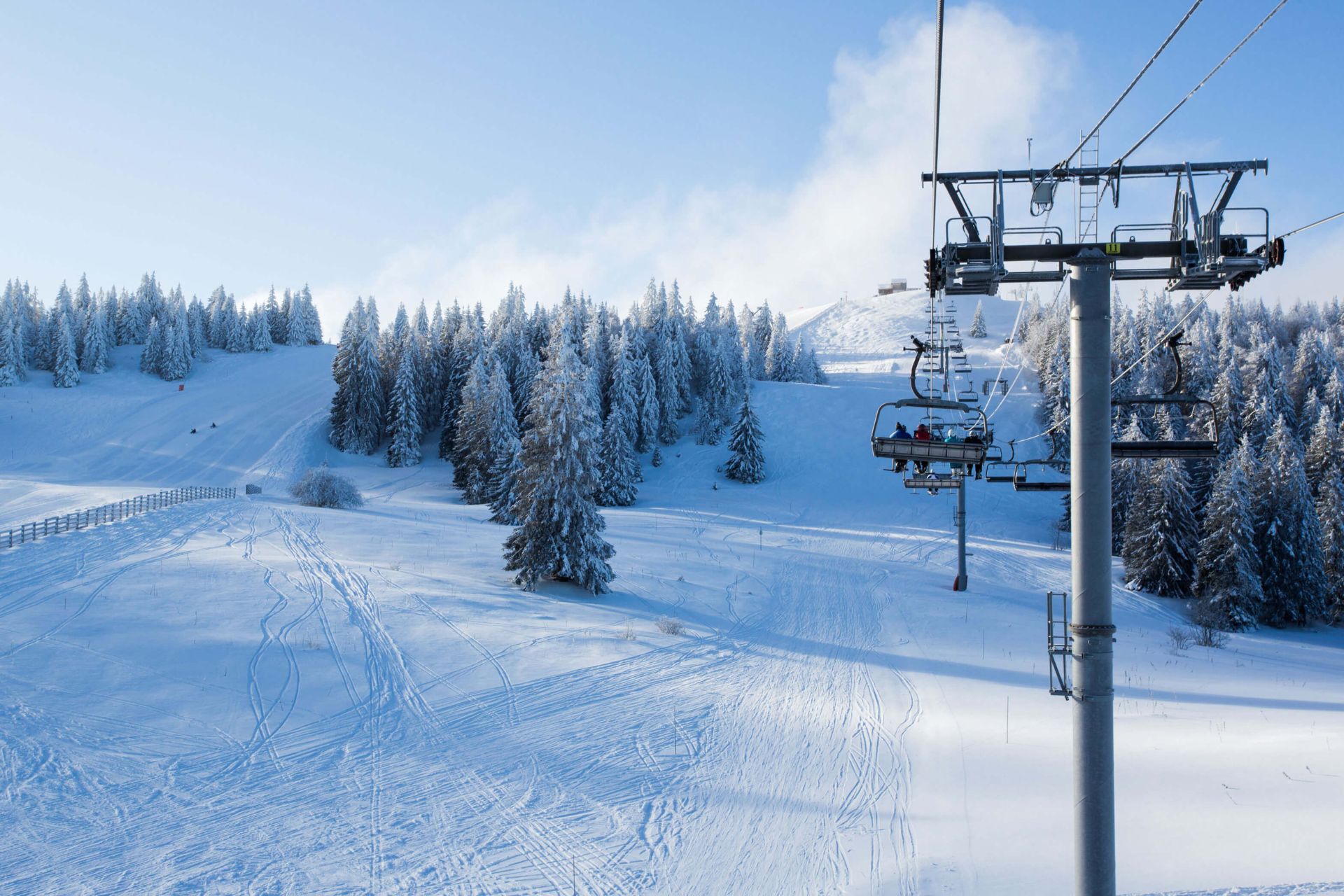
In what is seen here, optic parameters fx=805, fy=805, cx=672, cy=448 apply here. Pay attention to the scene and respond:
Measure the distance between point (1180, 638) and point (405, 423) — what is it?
203 feet

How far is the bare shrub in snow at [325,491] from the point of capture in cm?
4984

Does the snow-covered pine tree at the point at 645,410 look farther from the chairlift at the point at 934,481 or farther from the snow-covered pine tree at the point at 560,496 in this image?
the chairlift at the point at 934,481

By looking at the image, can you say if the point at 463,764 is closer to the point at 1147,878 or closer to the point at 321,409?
the point at 1147,878

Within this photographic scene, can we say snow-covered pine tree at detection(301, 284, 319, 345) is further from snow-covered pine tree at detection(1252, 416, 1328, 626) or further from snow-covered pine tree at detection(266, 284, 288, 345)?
snow-covered pine tree at detection(1252, 416, 1328, 626)

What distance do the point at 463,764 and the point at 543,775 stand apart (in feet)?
5.07

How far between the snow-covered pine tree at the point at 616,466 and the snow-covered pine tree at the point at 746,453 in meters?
10.1

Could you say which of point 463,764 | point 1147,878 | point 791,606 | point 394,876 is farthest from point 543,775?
point 791,606

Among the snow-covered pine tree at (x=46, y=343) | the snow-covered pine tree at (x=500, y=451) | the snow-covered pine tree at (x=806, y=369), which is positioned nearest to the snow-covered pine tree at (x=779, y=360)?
the snow-covered pine tree at (x=806, y=369)

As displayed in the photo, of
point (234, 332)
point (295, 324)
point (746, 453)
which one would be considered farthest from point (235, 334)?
point (746, 453)

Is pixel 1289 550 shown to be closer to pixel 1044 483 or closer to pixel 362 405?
pixel 1044 483

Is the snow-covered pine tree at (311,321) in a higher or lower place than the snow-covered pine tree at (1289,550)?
higher

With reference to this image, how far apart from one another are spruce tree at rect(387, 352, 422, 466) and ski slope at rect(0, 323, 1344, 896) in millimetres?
34059

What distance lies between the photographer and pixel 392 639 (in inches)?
864

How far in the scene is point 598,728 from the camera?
55.1ft
